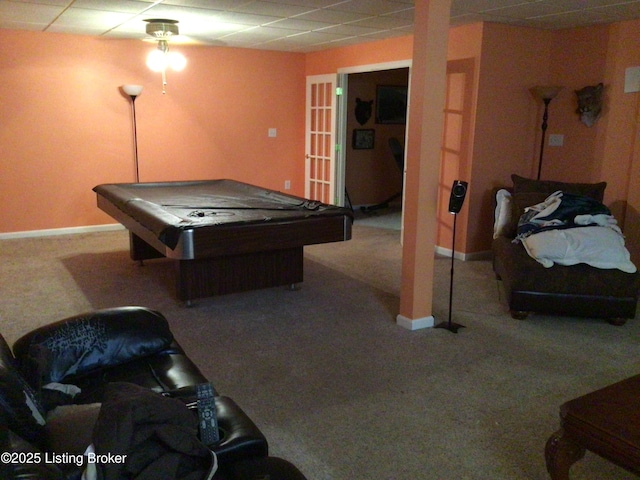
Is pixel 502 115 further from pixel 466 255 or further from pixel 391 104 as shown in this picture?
pixel 391 104

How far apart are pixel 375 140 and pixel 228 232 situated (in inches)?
201

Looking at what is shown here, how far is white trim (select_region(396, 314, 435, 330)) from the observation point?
3.45 m

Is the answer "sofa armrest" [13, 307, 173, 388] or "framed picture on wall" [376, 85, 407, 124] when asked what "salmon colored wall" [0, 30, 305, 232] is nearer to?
"framed picture on wall" [376, 85, 407, 124]

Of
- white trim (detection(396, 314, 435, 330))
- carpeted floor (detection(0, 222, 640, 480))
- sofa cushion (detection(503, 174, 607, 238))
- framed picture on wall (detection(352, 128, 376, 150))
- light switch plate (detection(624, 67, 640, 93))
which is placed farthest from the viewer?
framed picture on wall (detection(352, 128, 376, 150))

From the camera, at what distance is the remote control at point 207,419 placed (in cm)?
143

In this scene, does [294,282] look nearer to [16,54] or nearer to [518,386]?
[518,386]

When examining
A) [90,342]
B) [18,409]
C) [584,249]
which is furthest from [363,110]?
[18,409]

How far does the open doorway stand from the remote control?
624 centimetres

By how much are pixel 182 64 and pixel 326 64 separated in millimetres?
1776

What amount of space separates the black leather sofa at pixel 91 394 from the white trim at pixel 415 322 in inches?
67.6

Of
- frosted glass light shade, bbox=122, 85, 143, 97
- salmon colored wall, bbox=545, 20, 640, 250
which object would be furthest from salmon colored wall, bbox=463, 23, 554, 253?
frosted glass light shade, bbox=122, 85, 143, 97

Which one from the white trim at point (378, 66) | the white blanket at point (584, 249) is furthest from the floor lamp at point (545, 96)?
the white blanket at point (584, 249)

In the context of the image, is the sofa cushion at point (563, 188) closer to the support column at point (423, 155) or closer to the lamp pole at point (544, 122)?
the lamp pole at point (544, 122)

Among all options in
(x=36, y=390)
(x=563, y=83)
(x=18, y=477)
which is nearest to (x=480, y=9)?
(x=563, y=83)
